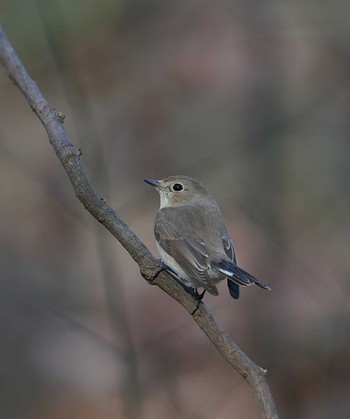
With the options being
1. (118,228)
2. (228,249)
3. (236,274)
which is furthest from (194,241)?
(118,228)

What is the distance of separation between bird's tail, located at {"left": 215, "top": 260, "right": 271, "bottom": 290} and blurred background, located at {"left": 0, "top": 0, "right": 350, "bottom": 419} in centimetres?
→ 212

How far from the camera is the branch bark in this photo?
248cm

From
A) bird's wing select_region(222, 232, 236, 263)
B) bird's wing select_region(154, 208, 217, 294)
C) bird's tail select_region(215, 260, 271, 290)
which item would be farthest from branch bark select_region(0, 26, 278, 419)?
bird's wing select_region(222, 232, 236, 263)

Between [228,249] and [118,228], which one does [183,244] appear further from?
[118,228]

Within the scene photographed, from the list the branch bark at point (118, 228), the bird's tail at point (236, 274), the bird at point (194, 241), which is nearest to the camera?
the branch bark at point (118, 228)

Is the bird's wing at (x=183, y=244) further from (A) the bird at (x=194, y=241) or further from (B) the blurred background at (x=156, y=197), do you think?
(B) the blurred background at (x=156, y=197)

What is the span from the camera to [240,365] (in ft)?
8.16

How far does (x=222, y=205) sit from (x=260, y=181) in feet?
1.74

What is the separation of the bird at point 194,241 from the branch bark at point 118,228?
873 millimetres

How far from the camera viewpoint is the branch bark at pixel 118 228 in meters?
2.48

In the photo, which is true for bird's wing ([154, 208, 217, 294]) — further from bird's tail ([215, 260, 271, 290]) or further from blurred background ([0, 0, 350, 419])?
blurred background ([0, 0, 350, 419])

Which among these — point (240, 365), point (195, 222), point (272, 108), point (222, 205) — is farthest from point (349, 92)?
point (240, 365)

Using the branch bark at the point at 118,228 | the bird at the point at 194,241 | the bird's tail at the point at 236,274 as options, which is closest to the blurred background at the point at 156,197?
the bird at the point at 194,241

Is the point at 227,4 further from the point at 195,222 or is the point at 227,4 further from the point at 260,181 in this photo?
the point at 195,222
